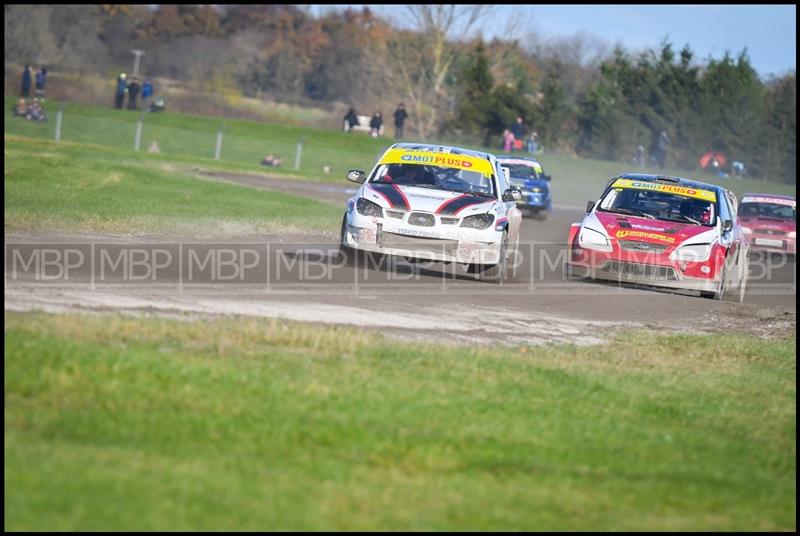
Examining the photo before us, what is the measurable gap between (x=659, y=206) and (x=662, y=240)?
4.02 feet

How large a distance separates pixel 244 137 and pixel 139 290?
35.0 metres

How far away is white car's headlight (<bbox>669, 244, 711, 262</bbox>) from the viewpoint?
15516mm

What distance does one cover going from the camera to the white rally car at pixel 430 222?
581 inches

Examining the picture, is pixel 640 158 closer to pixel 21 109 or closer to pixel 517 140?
pixel 517 140

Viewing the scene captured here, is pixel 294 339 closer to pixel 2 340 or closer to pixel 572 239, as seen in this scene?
pixel 2 340

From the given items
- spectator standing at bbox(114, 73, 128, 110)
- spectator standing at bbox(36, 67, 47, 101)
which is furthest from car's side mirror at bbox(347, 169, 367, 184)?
spectator standing at bbox(114, 73, 128, 110)

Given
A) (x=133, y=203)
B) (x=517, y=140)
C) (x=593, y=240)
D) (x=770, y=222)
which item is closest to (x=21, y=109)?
(x=517, y=140)

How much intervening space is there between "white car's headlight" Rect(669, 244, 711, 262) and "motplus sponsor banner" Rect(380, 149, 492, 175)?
2758 millimetres

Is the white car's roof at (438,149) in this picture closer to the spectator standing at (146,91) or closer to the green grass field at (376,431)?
the green grass field at (376,431)

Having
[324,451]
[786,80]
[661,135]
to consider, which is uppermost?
[786,80]

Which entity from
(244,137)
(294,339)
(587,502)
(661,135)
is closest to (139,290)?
(294,339)

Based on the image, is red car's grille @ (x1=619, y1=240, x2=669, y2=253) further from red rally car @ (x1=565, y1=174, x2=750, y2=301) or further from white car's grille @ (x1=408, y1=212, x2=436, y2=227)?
white car's grille @ (x1=408, y1=212, x2=436, y2=227)

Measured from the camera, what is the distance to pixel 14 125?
40.1 m

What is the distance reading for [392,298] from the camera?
1284cm
